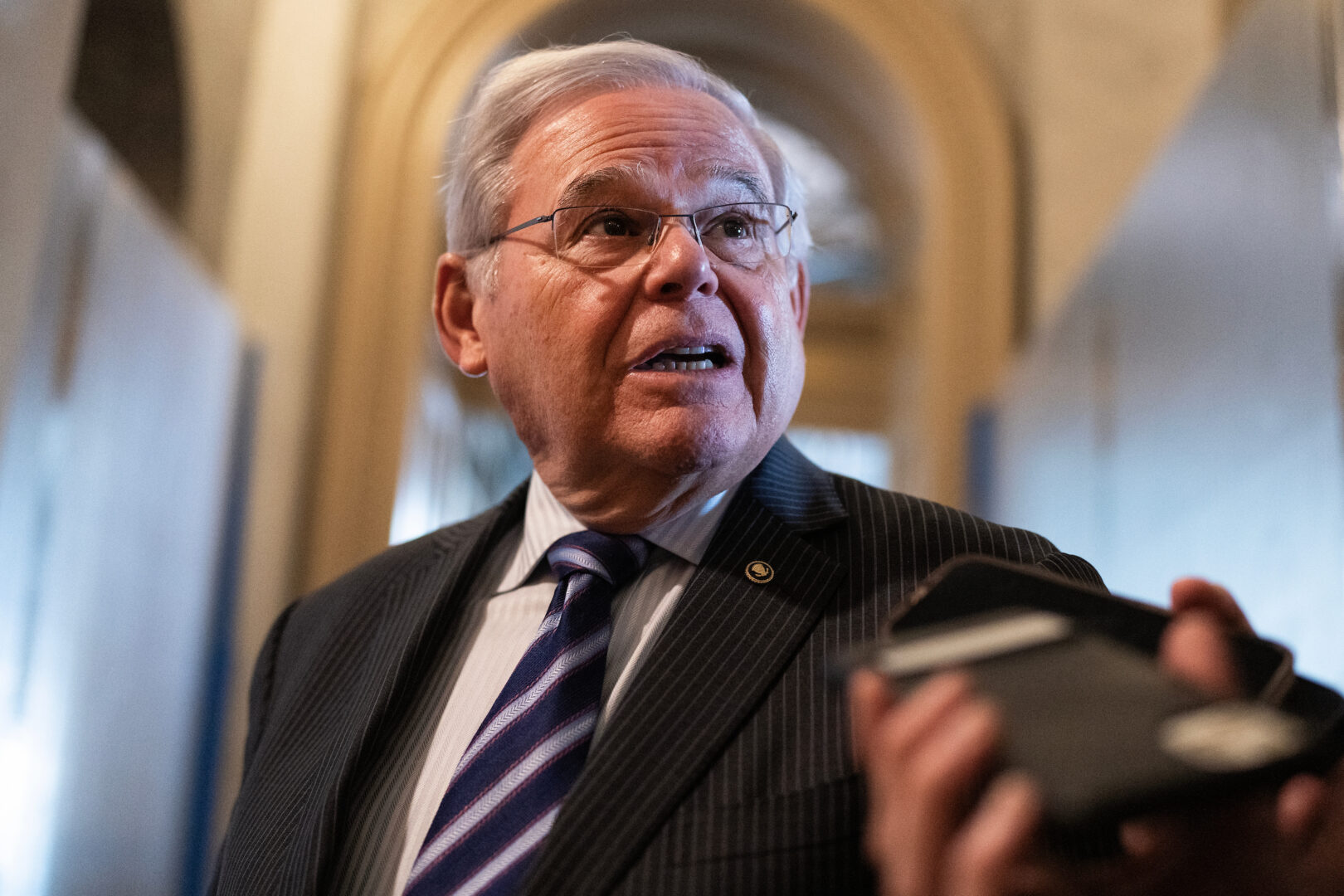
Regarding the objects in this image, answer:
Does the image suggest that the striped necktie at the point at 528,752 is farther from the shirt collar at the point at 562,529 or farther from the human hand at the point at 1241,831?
the human hand at the point at 1241,831

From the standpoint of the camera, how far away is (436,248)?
A: 7031mm

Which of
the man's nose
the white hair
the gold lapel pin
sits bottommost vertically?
the gold lapel pin

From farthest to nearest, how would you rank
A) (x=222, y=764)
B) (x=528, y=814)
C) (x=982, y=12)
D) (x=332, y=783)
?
1. (x=982, y=12)
2. (x=222, y=764)
3. (x=332, y=783)
4. (x=528, y=814)

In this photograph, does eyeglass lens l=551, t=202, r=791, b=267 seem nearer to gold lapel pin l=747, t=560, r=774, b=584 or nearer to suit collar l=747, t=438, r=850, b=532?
suit collar l=747, t=438, r=850, b=532

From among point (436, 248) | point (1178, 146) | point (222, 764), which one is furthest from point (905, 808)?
point (436, 248)

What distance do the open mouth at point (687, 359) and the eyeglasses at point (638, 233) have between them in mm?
151

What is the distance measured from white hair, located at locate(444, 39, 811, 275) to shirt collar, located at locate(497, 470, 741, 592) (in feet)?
1.52

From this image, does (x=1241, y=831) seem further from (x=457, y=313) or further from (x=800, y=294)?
(x=457, y=313)

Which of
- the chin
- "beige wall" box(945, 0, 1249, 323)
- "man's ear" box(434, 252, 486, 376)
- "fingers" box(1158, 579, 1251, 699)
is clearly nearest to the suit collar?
the chin

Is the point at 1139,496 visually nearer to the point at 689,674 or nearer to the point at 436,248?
the point at 689,674

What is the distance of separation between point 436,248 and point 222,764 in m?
3.02

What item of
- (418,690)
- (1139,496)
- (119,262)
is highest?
(119,262)

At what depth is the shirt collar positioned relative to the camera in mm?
1797

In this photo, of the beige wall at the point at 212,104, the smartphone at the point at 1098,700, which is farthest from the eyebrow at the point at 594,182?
the beige wall at the point at 212,104
